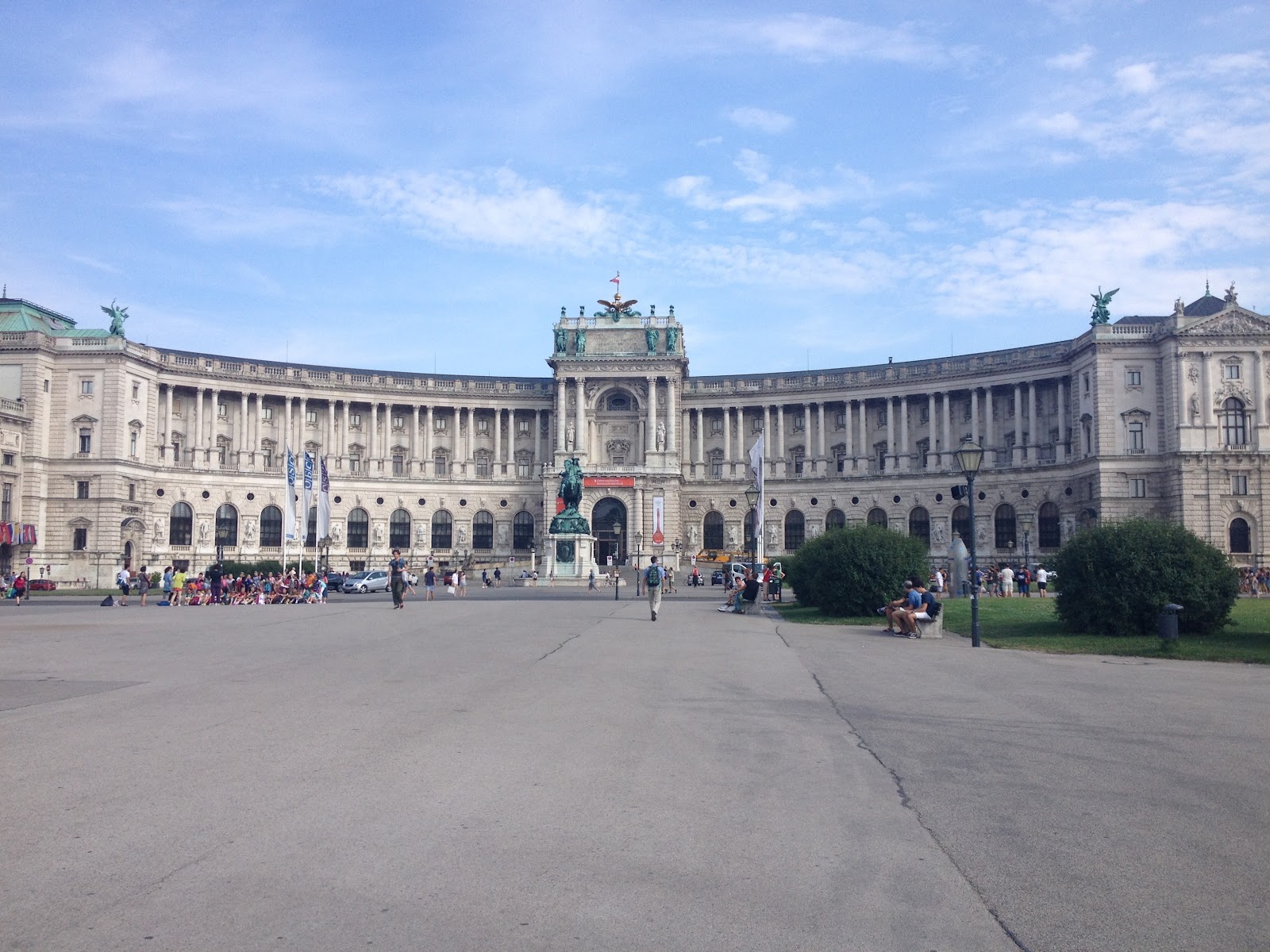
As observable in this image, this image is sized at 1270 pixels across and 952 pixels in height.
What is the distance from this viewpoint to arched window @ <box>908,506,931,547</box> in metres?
88.8

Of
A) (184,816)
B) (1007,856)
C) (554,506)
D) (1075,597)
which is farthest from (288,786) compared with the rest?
(554,506)

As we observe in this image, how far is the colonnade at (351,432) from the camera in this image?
288 feet

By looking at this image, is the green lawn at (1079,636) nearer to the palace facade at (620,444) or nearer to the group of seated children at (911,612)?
the group of seated children at (911,612)

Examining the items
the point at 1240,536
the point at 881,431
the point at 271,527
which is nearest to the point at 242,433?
the point at 271,527

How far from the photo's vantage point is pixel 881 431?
9331 centimetres

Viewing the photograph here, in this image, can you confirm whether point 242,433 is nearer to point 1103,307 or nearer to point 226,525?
point 226,525

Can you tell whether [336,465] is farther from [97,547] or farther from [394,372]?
[97,547]

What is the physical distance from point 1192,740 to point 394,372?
90.5 meters

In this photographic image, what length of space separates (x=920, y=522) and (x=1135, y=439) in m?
20.3

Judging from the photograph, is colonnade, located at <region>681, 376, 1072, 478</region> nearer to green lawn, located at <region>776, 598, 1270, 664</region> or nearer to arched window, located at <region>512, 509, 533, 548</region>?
arched window, located at <region>512, 509, 533, 548</region>

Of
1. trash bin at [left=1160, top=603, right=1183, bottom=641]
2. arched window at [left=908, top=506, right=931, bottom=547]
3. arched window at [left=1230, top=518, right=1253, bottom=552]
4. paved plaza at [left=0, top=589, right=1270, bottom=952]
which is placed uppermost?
arched window at [left=908, top=506, right=931, bottom=547]

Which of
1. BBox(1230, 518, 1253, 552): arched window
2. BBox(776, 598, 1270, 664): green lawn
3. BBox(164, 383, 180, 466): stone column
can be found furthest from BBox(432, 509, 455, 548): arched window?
BBox(1230, 518, 1253, 552): arched window

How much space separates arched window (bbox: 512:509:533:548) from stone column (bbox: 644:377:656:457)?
13123 mm

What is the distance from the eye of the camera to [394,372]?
9650 centimetres
